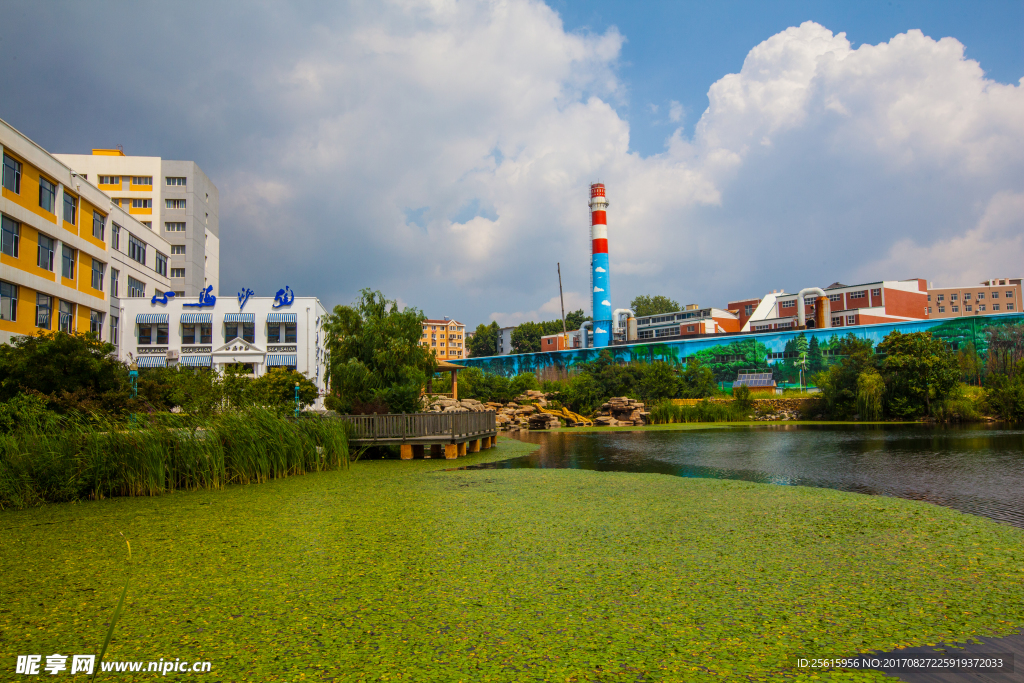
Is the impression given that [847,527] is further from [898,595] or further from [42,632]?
[42,632]

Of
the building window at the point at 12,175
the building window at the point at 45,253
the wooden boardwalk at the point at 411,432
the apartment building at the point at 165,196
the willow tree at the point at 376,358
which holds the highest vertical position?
the apartment building at the point at 165,196

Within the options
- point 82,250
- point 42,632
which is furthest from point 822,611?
point 82,250

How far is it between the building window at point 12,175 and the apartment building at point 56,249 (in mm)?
35

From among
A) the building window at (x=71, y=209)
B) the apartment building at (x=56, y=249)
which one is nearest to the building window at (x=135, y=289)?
the apartment building at (x=56, y=249)

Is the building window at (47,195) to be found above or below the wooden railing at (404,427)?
above

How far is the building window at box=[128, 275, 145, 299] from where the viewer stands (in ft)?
114

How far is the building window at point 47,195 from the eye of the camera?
950 inches

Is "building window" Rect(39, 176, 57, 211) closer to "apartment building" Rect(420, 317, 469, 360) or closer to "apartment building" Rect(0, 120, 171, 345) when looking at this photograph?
A: "apartment building" Rect(0, 120, 171, 345)

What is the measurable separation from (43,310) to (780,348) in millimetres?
40256

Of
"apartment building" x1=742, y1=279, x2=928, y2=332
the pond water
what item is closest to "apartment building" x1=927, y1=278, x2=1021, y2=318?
"apartment building" x1=742, y1=279, x2=928, y2=332

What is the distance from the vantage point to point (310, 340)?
38.6 metres

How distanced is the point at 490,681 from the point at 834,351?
41844mm

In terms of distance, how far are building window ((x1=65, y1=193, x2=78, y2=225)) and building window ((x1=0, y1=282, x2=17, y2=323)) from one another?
215 inches

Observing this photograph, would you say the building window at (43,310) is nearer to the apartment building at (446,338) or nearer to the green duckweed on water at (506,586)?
the green duckweed on water at (506,586)
